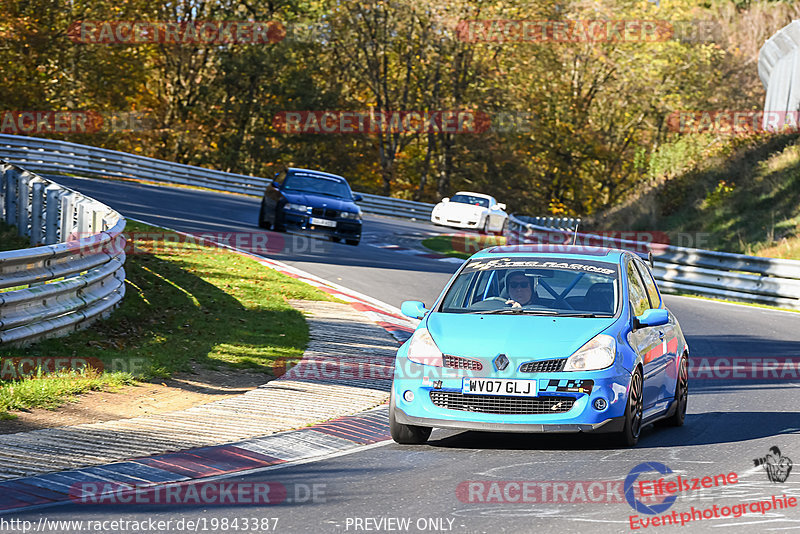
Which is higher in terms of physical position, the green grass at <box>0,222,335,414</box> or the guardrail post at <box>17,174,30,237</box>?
the guardrail post at <box>17,174,30,237</box>

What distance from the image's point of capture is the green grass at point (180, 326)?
1089 centimetres

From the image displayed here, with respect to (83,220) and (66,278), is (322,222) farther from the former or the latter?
(66,278)

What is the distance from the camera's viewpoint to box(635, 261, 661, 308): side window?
10320mm

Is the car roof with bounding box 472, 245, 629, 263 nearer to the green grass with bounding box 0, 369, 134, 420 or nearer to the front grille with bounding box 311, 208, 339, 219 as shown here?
the green grass with bounding box 0, 369, 134, 420

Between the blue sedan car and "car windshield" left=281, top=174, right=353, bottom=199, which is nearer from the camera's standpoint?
the blue sedan car

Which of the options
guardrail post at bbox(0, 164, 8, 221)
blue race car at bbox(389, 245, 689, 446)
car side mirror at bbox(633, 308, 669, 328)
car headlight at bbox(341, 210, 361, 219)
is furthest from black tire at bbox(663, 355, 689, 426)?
car headlight at bbox(341, 210, 361, 219)

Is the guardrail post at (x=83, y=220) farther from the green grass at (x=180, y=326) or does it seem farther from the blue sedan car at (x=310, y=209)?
the blue sedan car at (x=310, y=209)

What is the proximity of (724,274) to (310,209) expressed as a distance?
9.42m

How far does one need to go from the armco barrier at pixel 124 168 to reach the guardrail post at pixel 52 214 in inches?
735

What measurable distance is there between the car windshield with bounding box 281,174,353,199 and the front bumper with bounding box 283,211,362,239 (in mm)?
885

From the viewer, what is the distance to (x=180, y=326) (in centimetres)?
1412

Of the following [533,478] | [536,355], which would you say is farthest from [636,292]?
[533,478]

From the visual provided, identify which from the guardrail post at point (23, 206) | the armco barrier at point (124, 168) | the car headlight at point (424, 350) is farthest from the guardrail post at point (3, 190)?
the armco barrier at point (124, 168)

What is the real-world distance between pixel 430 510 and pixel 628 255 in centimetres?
435
